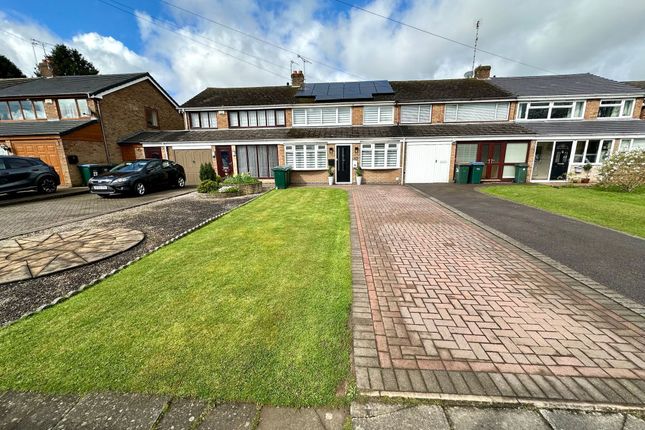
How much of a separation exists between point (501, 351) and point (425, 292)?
3.99 ft

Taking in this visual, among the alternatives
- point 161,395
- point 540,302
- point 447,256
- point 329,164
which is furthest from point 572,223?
point 329,164

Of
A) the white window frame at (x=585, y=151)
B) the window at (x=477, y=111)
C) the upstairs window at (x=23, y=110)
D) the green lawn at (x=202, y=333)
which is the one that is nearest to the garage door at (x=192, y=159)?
the upstairs window at (x=23, y=110)

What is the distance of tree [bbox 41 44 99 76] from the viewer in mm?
38312

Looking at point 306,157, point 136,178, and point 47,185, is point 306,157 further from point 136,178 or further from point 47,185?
point 47,185

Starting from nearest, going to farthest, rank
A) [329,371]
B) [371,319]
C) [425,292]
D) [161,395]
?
[161,395] → [329,371] → [371,319] → [425,292]

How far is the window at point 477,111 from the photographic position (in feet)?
59.8

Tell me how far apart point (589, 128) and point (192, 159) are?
83.1ft

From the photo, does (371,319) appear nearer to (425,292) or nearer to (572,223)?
(425,292)

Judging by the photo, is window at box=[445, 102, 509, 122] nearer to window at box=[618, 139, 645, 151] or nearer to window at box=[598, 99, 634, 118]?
window at box=[598, 99, 634, 118]

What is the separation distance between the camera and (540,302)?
3592 mm

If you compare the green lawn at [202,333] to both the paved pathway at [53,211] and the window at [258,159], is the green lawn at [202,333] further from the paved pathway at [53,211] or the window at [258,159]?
the window at [258,159]

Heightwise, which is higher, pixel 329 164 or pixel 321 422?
pixel 329 164

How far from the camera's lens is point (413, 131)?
17.3 m

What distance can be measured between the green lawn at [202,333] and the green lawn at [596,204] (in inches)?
309
